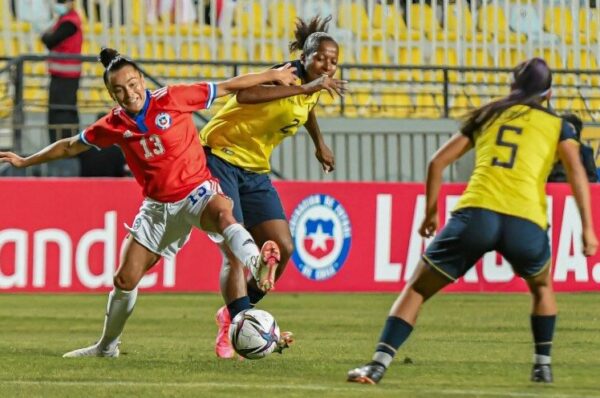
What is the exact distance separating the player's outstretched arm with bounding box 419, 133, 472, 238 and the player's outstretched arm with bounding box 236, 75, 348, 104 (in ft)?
5.36

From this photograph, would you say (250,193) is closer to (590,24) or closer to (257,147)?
(257,147)

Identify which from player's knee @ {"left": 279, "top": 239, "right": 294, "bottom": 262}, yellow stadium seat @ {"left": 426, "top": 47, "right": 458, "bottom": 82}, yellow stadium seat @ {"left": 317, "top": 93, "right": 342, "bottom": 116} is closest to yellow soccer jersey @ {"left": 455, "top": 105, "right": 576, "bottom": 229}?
player's knee @ {"left": 279, "top": 239, "right": 294, "bottom": 262}

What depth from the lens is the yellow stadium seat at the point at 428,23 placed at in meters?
22.6

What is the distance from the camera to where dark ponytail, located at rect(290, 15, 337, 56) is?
10125 mm

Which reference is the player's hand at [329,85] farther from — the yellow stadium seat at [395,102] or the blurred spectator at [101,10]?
the blurred spectator at [101,10]

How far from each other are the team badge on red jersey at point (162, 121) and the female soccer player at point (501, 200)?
225 centimetres

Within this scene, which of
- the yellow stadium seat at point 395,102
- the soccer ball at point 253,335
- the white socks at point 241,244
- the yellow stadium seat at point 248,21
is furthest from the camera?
the yellow stadium seat at point 248,21

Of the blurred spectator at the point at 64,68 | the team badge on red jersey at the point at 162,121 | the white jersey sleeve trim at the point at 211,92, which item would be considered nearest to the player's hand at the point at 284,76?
the white jersey sleeve trim at the point at 211,92

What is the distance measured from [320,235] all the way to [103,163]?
3.25 m

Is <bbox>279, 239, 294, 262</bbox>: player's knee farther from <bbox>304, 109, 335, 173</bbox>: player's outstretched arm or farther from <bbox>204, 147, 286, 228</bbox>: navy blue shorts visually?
<bbox>304, 109, 335, 173</bbox>: player's outstretched arm

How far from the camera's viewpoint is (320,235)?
701 inches

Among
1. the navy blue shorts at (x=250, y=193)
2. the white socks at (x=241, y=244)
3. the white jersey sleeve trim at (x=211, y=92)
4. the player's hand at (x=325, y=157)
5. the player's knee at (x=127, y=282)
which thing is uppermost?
the white jersey sleeve trim at (x=211, y=92)

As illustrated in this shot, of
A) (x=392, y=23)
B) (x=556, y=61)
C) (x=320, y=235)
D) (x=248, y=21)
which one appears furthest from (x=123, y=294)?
(x=556, y=61)

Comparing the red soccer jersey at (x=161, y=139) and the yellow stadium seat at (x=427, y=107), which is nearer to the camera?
the red soccer jersey at (x=161, y=139)
